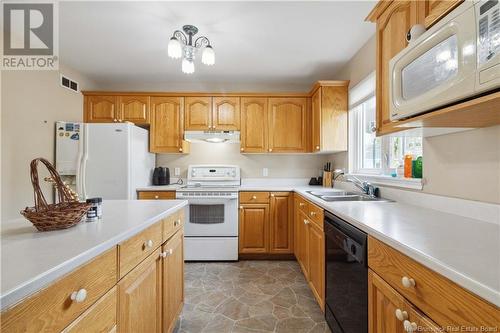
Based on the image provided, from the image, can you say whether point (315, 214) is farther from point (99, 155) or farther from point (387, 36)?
point (99, 155)

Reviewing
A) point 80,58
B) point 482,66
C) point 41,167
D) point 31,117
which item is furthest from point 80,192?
point 482,66

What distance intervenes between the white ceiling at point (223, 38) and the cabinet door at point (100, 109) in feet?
1.17

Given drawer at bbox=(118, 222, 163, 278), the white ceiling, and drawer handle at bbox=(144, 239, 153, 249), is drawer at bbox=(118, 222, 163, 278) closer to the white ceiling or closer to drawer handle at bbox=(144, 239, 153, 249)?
drawer handle at bbox=(144, 239, 153, 249)

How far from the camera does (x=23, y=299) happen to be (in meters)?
0.49

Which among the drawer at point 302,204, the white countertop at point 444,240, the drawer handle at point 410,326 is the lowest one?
the drawer handle at point 410,326

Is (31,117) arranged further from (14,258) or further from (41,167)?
(14,258)

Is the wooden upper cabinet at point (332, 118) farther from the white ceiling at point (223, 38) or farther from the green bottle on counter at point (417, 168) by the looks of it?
the green bottle on counter at point (417, 168)

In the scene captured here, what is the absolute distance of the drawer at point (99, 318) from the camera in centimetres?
64

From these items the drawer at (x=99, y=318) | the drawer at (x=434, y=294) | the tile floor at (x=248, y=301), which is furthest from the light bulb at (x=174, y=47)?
the tile floor at (x=248, y=301)

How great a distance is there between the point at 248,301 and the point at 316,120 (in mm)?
2193

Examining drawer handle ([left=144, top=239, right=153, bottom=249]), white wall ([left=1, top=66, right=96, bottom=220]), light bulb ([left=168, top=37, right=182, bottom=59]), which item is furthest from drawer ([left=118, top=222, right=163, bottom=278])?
white wall ([left=1, top=66, right=96, bottom=220])

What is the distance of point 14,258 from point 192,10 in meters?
1.96

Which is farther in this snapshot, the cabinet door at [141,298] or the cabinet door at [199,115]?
the cabinet door at [199,115]

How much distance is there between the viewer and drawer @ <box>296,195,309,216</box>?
2207mm
